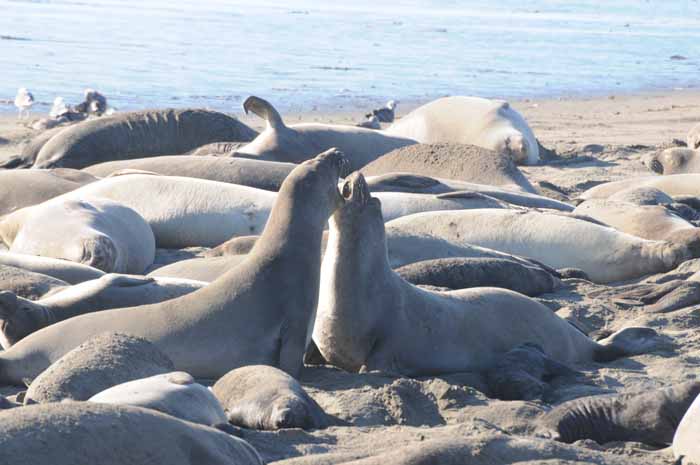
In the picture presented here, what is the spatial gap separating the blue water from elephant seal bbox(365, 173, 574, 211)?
7.08 meters

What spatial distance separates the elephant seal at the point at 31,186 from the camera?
774 centimetres

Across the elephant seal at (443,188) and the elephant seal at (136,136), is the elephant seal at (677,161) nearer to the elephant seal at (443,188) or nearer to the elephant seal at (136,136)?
the elephant seal at (443,188)

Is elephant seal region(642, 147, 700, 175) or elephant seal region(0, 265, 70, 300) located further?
elephant seal region(642, 147, 700, 175)

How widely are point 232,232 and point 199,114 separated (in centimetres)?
357

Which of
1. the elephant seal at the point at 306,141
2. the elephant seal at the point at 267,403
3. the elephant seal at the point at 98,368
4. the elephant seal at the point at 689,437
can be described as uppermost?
the elephant seal at the point at 689,437

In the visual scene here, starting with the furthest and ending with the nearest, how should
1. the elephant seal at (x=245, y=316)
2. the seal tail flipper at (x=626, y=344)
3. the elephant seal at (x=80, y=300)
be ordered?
the seal tail flipper at (x=626, y=344) < the elephant seal at (x=80, y=300) < the elephant seal at (x=245, y=316)

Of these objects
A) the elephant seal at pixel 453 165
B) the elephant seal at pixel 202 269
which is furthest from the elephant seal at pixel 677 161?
the elephant seal at pixel 202 269

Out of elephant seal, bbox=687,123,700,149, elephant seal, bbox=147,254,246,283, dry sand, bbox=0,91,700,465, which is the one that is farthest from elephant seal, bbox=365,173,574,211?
elephant seal, bbox=687,123,700,149

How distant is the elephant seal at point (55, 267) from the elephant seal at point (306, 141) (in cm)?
354

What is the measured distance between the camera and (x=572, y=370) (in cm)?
502

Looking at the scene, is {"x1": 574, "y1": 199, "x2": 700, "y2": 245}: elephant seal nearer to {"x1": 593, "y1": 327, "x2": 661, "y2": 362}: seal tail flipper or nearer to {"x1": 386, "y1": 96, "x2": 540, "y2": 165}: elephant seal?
{"x1": 593, "y1": 327, "x2": 661, "y2": 362}: seal tail flipper

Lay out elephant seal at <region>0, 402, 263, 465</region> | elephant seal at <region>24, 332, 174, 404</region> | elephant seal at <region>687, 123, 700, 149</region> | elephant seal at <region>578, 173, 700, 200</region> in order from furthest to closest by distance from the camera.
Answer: elephant seal at <region>687, 123, 700, 149</region> → elephant seal at <region>578, 173, 700, 200</region> → elephant seal at <region>24, 332, 174, 404</region> → elephant seal at <region>0, 402, 263, 465</region>

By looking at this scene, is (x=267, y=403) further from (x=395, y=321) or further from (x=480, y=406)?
(x=395, y=321)

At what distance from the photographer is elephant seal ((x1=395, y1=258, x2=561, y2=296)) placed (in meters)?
6.16
